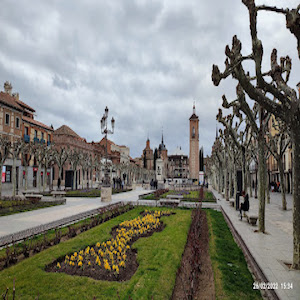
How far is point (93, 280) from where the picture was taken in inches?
222

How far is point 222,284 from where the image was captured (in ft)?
18.5

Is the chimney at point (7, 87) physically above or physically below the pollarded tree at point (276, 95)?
above

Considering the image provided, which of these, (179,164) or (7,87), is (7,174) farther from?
(179,164)

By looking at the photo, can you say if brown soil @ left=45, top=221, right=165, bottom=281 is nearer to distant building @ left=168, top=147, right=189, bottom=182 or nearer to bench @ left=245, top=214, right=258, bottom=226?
bench @ left=245, top=214, right=258, bottom=226

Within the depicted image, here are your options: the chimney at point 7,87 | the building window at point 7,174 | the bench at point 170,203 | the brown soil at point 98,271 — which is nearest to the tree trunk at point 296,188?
the brown soil at point 98,271

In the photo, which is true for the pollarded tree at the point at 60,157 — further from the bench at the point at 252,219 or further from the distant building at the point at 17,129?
the bench at the point at 252,219

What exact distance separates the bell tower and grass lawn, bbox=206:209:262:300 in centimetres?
8362

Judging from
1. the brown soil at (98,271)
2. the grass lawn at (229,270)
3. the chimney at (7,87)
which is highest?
the chimney at (7,87)

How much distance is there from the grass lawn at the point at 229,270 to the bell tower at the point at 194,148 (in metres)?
83.6

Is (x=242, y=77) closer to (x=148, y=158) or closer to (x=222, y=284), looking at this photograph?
(x=222, y=284)

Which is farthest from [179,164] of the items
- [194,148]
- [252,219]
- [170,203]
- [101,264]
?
[101,264]

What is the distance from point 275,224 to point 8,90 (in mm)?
44647

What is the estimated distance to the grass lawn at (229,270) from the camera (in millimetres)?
5238

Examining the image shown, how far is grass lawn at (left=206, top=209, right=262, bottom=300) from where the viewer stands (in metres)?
5.24
